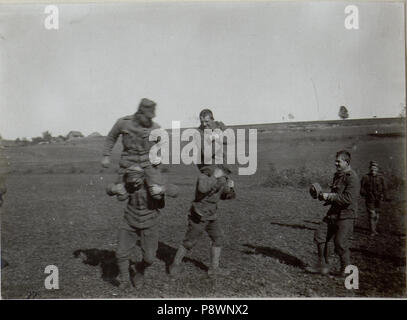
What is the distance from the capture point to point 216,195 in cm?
508

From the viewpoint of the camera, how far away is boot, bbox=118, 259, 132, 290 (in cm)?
491

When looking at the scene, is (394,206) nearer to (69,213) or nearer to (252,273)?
(252,273)

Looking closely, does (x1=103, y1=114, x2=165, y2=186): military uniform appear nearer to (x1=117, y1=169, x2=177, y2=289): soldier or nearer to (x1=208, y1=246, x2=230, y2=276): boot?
(x1=117, y1=169, x2=177, y2=289): soldier

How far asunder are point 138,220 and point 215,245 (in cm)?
110

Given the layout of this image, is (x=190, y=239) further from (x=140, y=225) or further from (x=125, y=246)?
(x=125, y=246)

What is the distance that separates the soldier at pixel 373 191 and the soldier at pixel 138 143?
333 centimetres

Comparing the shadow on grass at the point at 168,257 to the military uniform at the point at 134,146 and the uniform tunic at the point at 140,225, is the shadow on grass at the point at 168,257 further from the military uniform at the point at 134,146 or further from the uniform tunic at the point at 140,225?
the military uniform at the point at 134,146

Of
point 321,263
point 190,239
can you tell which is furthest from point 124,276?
point 321,263

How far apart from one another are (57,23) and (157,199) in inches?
121

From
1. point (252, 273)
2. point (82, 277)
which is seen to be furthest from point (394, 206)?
point (82, 277)

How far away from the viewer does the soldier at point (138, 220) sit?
15.9 feet

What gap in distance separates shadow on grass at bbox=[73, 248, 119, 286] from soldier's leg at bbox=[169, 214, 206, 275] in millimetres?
801

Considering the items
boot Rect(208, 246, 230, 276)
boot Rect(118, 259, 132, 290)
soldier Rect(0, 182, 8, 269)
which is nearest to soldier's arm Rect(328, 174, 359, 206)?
boot Rect(208, 246, 230, 276)

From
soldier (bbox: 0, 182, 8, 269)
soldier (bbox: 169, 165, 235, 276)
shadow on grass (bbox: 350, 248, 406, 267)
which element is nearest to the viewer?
soldier (bbox: 169, 165, 235, 276)
